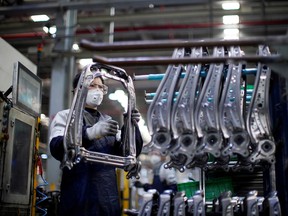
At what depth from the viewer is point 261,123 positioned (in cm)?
268

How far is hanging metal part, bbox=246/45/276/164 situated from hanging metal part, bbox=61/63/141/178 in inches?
32.4

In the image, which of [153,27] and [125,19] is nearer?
[125,19]

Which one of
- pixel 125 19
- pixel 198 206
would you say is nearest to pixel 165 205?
pixel 198 206

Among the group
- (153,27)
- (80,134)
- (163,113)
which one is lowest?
(80,134)

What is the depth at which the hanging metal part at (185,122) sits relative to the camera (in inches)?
102

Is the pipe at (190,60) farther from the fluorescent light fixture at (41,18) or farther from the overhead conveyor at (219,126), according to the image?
the fluorescent light fixture at (41,18)

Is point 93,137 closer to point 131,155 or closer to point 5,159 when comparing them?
point 131,155

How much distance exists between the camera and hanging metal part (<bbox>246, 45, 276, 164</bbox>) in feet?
8.43

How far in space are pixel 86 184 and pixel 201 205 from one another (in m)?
0.84

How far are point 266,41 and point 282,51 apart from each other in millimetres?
102

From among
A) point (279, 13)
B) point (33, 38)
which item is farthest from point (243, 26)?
point (33, 38)

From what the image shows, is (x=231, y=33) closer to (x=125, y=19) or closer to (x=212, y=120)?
(x=125, y=19)

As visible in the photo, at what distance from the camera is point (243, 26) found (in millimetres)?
6652

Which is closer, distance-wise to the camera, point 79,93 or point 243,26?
point 79,93
